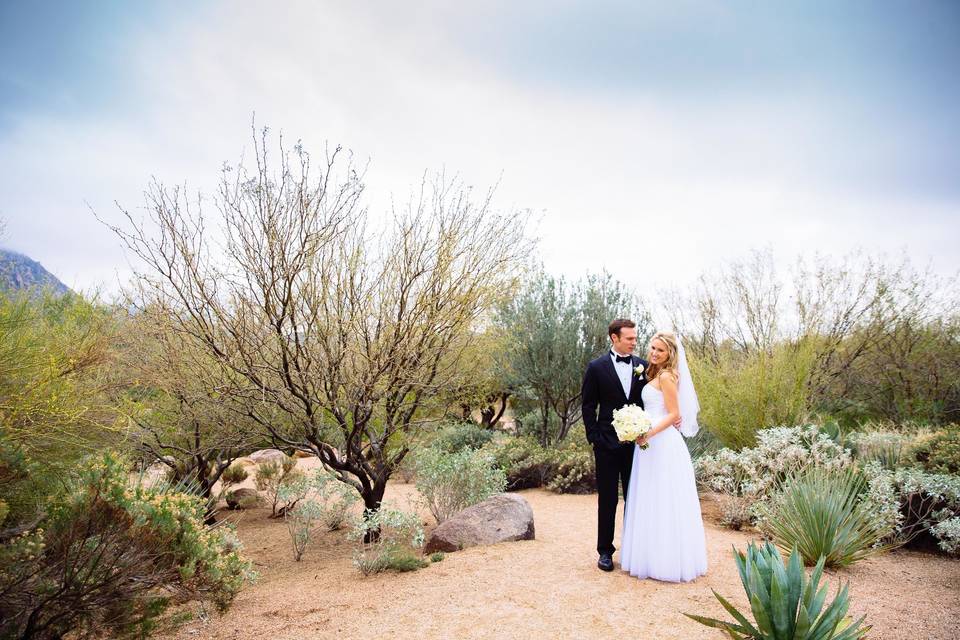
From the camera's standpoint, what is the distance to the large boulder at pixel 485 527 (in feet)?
20.6

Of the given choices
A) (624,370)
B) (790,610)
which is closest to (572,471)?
(624,370)

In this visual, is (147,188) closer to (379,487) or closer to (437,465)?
(379,487)

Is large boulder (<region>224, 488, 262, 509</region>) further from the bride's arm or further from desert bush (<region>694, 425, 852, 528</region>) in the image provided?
the bride's arm

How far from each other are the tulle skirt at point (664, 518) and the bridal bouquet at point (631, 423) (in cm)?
23

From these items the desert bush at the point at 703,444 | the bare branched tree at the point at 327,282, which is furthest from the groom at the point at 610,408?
the desert bush at the point at 703,444

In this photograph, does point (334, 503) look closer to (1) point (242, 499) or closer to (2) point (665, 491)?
(1) point (242, 499)

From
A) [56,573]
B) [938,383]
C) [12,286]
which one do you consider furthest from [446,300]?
[938,383]

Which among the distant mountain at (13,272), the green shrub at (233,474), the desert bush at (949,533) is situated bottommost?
the green shrub at (233,474)

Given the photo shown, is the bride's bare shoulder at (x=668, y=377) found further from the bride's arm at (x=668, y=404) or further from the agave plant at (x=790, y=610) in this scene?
the agave plant at (x=790, y=610)

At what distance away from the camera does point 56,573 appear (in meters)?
3.20

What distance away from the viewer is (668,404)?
4.98 metres

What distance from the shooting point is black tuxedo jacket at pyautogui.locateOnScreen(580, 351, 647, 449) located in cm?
522

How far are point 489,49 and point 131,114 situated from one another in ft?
19.6

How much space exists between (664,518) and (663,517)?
11 millimetres
